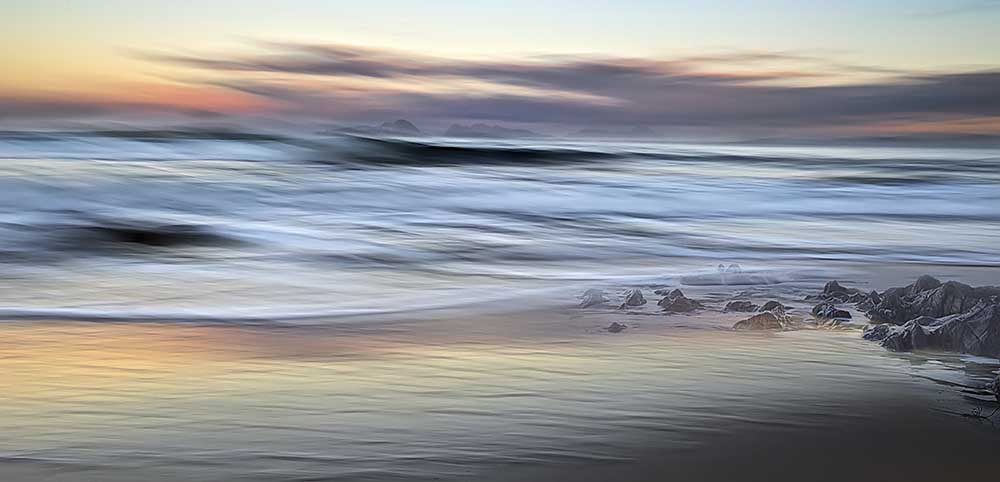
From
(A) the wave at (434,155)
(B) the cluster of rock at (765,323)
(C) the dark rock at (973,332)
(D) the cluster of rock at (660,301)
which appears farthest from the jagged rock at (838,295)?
(A) the wave at (434,155)

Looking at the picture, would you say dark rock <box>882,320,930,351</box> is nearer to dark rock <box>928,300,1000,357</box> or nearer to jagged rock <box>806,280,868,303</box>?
dark rock <box>928,300,1000,357</box>

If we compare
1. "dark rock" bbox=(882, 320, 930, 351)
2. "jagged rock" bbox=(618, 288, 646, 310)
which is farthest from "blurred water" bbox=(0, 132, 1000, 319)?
"dark rock" bbox=(882, 320, 930, 351)

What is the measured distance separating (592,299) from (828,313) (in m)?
0.91

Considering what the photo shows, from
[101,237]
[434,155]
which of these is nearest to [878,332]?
[101,237]

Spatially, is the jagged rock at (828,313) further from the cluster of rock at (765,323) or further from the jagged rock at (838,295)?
the jagged rock at (838,295)

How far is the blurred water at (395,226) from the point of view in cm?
521

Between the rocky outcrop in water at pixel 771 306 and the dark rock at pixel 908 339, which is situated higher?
the dark rock at pixel 908 339

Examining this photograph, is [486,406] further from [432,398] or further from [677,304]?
[677,304]

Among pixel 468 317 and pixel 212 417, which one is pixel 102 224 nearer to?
pixel 468 317

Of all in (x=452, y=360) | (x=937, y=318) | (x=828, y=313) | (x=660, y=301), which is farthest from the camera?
(x=660, y=301)

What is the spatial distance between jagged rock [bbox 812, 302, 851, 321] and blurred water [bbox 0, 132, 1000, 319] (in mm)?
1220

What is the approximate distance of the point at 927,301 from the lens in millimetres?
3805

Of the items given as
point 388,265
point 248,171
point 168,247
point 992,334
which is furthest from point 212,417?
point 248,171

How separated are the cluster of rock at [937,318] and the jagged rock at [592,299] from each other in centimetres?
98
